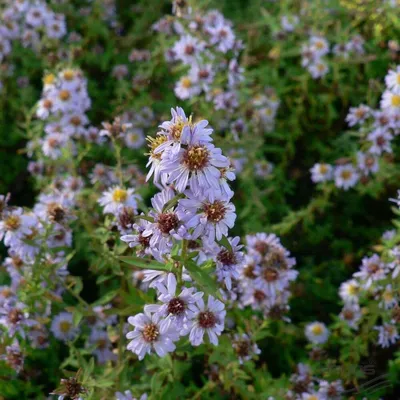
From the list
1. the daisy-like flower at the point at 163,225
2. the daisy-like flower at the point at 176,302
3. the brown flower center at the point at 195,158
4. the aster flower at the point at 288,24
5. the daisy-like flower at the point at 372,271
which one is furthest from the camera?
the aster flower at the point at 288,24

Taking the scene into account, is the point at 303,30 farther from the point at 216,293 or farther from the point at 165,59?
the point at 216,293

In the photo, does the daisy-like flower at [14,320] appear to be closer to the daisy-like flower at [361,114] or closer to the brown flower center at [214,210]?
the brown flower center at [214,210]

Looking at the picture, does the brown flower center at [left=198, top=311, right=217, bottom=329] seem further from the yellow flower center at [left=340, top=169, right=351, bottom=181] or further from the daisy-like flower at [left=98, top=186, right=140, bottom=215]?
the yellow flower center at [left=340, top=169, right=351, bottom=181]

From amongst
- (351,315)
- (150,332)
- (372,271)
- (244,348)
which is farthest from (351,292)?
(150,332)

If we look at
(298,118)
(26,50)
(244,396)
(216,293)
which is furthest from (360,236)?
(26,50)

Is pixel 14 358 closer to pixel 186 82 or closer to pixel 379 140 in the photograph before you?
pixel 186 82

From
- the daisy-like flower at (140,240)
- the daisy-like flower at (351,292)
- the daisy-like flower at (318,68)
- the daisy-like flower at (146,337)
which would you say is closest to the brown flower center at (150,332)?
the daisy-like flower at (146,337)

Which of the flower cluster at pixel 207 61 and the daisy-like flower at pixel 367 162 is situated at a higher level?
the flower cluster at pixel 207 61
